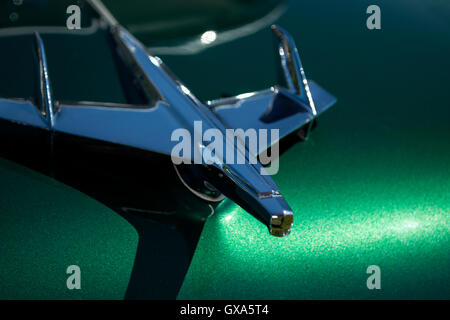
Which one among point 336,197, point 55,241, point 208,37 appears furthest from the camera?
point 208,37

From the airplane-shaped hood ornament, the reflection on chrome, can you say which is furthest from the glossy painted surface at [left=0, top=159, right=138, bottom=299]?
the reflection on chrome

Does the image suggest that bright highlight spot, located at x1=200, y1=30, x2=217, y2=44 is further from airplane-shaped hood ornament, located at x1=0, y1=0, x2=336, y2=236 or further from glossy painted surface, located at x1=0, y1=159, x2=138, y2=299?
glossy painted surface, located at x1=0, y1=159, x2=138, y2=299

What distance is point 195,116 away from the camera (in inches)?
36.4

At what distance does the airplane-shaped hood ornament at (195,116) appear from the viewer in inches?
30.8

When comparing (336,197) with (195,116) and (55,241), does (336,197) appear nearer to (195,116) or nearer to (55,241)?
(195,116)

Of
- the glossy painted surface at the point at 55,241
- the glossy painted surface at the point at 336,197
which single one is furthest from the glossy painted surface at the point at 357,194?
the glossy painted surface at the point at 55,241

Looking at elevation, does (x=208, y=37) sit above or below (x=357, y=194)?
above

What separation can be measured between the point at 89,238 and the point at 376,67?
31.0 inches

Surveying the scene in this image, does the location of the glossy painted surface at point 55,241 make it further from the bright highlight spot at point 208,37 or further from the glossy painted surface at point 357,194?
the bright highlight spot at point 208,37

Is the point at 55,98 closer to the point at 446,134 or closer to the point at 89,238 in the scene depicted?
the point at 89,238

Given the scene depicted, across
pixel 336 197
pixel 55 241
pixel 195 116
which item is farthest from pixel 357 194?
pixel 55 241

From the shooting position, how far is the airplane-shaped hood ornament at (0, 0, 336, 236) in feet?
2.56
